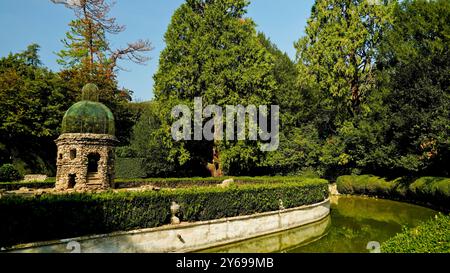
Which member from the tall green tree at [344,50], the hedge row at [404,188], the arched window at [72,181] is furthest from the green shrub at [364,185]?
the arched window at [72,181]

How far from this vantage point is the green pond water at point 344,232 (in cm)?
1259

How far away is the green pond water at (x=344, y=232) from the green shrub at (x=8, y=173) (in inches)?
894

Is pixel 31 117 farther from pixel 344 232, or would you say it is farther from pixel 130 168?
pixel 344 232

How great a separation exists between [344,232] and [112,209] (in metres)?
10.7

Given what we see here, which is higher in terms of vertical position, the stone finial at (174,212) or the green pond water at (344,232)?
the stone finial at (174,212)

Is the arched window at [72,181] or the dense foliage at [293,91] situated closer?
the arched window at [72,181]

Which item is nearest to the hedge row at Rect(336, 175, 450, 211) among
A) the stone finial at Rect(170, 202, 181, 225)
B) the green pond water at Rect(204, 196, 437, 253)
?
A: the green pond water at Rect(204, 196, 437, 253)

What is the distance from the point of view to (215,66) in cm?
2678

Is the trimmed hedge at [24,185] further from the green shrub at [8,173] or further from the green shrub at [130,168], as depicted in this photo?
the green shrub at [130,168]

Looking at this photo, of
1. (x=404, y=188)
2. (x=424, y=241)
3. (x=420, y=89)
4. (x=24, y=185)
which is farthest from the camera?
(x=404, y=188)

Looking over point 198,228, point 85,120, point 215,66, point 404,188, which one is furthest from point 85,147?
point 404,188

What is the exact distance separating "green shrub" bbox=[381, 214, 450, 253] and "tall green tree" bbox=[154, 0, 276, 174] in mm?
18759
